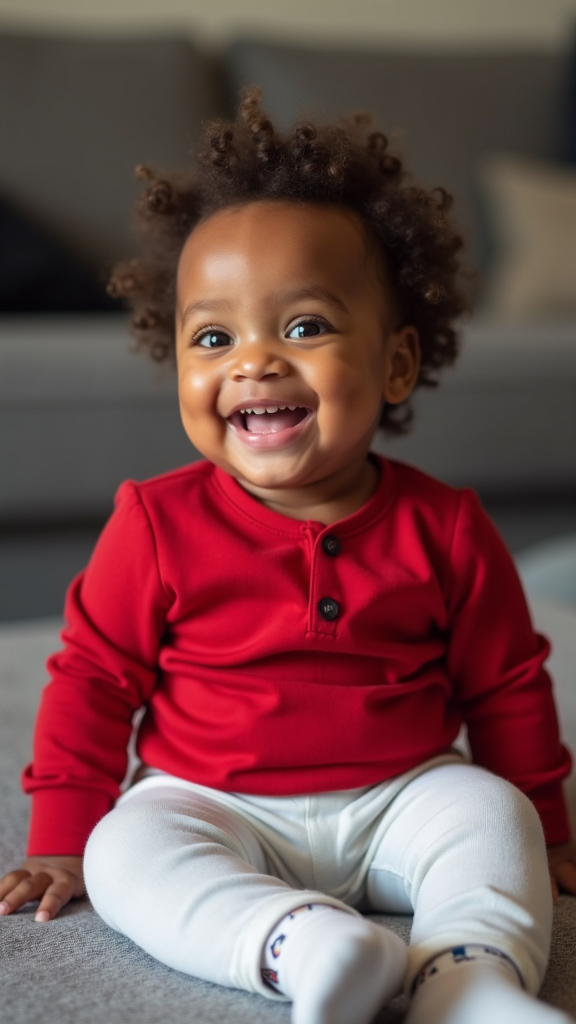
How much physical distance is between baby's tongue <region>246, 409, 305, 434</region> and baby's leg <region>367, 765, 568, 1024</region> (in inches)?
10.0

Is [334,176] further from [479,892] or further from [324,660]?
[479,892]

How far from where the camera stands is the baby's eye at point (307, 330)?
0.79 meters

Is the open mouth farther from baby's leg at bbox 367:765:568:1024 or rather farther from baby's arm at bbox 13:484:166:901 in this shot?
baby's leg at bbox 367:765:568:1024

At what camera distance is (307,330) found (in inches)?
31.1

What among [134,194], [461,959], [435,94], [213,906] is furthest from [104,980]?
[435,94]

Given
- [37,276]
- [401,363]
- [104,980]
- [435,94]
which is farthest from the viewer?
[435,94]

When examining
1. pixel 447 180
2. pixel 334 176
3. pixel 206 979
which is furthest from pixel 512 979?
pixel 447 180

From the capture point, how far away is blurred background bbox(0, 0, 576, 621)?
170cm

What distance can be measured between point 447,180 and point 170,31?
657 millimetres

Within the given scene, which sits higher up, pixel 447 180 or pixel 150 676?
pixel 447 180

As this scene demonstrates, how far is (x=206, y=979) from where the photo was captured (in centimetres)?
65

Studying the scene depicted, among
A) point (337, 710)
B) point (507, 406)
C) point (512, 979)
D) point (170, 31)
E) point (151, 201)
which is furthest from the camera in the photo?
point (170, 31)

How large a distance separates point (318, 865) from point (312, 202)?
445 mm

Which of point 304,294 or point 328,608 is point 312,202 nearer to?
point 304,294
